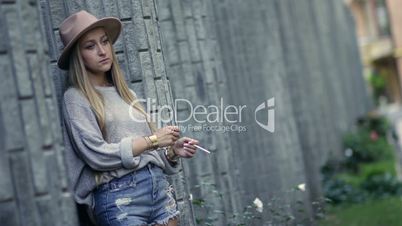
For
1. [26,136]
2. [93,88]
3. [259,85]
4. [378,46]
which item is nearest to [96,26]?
[93,88]

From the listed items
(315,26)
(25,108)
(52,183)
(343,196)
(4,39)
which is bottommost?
(343,196)

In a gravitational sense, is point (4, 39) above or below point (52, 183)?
above

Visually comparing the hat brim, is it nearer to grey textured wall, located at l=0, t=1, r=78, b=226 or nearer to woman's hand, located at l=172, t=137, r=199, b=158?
woman's hand, located at l=172, t=137, r=199, b=158

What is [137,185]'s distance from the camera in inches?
184

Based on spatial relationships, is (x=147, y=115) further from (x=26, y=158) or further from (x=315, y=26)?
(x=315, y=26)

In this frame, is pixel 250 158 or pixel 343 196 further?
pixel 343 196

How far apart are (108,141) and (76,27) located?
58 centimetres

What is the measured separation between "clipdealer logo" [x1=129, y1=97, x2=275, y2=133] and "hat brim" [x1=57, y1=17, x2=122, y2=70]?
0.37 metres

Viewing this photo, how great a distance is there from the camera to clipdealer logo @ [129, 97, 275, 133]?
554 cm

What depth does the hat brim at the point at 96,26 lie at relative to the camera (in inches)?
188

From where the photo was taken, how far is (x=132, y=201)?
4.61m

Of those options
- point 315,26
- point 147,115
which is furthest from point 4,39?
point 315,26

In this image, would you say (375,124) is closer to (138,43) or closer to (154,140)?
(138,43)

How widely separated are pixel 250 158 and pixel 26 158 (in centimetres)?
675
